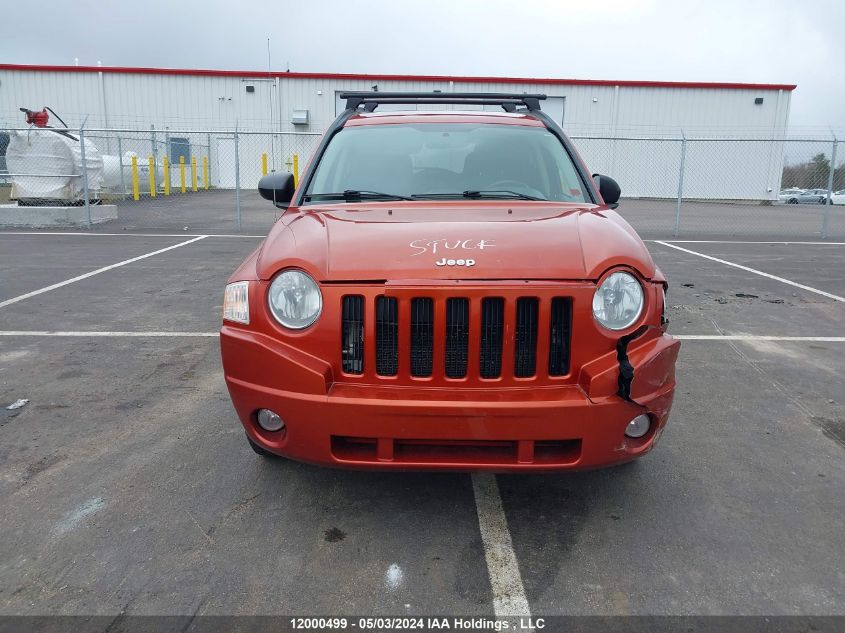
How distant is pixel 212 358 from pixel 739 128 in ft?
103

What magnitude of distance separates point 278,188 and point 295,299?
1784 millimetres

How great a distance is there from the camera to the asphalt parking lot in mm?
2396

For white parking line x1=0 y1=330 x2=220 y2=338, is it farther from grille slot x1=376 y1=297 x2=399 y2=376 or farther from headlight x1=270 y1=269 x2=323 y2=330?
grille slot x1=376 y1=297 x2=399 y2=376

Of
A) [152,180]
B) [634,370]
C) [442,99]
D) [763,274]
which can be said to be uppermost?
[442,99]

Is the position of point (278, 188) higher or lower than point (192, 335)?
higher

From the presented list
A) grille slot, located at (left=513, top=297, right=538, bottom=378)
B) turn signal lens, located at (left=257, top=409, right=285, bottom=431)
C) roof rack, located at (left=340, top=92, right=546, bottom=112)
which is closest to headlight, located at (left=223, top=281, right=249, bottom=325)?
turn signal lens, located at (left=257, top=409, right=285, bottom=431)

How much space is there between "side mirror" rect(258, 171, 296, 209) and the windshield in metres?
0.39

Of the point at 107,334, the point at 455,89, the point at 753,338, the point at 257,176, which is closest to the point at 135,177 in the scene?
the point at 257,176

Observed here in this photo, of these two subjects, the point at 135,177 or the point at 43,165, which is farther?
the point at 135,177

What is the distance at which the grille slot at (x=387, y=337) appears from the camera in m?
2.54

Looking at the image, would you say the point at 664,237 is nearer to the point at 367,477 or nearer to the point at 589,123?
the point at 367,477

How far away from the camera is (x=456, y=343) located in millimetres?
2541

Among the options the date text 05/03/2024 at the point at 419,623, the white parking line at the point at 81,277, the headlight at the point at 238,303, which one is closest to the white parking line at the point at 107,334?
the white parking line at the point at 81,277

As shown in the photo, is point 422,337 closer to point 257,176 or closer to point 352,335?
point 352,335
